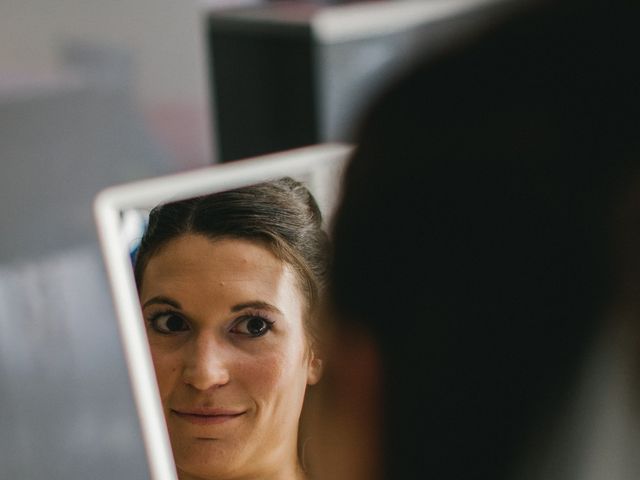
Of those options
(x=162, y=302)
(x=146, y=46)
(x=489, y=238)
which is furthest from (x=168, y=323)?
(x=146, y=46)

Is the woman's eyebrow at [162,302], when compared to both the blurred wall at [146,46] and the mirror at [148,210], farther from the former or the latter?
the blurred wall at [146,46]

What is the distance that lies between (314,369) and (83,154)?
322mm

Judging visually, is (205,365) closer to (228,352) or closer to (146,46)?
(228,352)

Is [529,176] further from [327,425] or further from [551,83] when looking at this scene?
[327,425]

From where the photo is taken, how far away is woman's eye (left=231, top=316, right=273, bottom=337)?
0.48 m

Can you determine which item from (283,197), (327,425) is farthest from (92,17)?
(327,425)

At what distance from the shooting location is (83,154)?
70 centimetres

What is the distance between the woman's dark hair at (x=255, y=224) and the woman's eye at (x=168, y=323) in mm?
21

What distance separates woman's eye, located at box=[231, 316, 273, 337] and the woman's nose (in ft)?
0.04

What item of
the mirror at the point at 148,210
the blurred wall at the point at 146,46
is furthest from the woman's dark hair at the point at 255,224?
the blurred wall at the point at 146,46

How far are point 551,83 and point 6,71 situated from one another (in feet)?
1.39

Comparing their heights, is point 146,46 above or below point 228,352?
above

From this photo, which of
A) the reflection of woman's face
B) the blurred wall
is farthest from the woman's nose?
the blurred wall

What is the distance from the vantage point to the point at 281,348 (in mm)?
478
